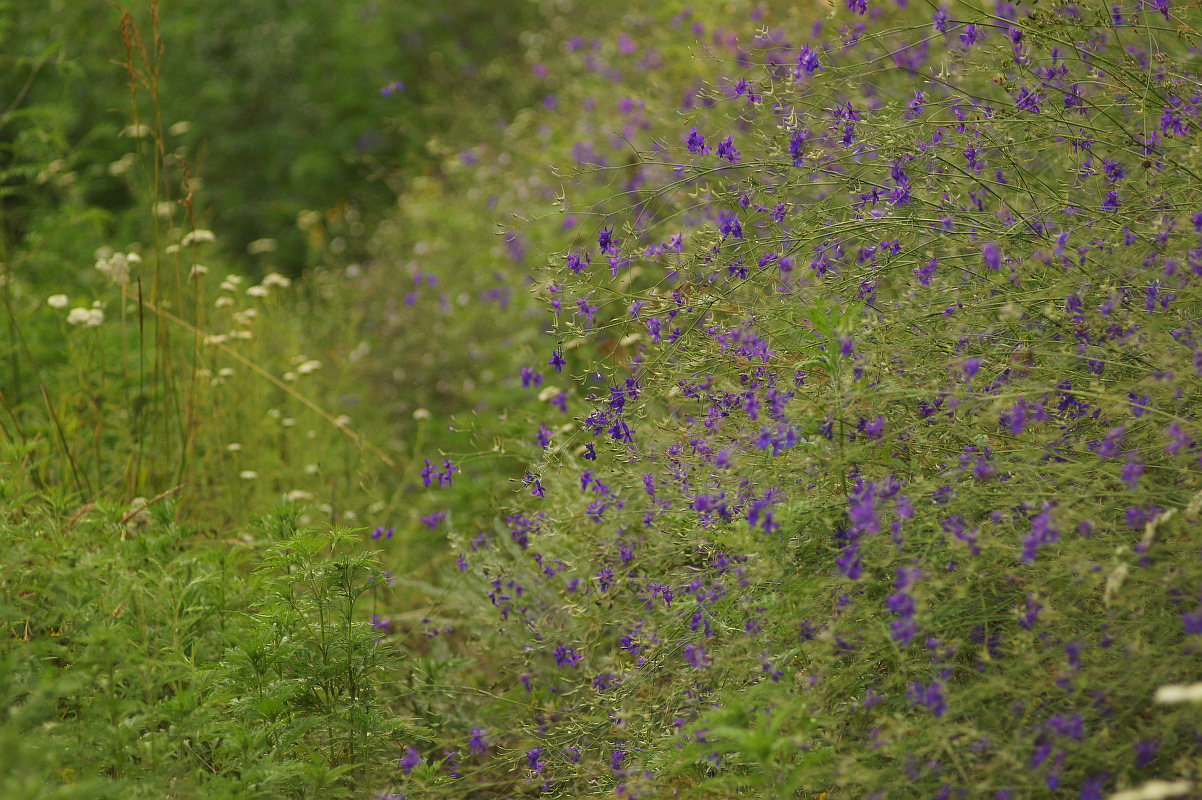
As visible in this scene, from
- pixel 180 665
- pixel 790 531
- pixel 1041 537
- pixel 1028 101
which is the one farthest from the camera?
pixel 1028 101

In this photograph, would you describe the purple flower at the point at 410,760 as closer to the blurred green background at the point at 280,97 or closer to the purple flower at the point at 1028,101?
the purple flower at the point at 1028,101

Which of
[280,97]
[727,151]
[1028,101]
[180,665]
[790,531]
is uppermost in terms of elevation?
[1028,101]

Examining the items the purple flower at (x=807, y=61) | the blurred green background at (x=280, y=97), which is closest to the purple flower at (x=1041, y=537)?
the purple flower at (x=807, y=61)

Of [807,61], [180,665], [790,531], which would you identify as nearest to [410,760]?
[180,665]

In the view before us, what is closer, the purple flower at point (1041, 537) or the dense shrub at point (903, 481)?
the purple flower at point (1041, 537)

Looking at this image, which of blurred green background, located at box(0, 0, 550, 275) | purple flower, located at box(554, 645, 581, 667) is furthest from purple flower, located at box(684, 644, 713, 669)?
blurred green background, located at box(0, 0, 550, 275)

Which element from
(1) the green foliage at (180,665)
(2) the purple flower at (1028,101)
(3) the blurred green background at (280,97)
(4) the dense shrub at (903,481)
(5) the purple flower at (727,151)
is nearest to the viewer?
(4) the dense shrub at (903,481)

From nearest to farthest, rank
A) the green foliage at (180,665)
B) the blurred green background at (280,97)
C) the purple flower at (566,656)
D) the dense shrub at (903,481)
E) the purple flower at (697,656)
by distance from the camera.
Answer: the dense shrub at (903,481)
the green foliage at (180,665)
the purple flower at (697,656)
the purple flower at (566,656)
the blurred green background at (280,97)

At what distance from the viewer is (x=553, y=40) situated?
307 inches

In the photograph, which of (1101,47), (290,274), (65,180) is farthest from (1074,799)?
(290,274)

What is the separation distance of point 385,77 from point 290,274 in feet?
5.92

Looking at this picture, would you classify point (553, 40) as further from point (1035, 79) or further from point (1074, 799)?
point (1074, 799)

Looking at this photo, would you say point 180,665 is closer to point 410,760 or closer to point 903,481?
point 410,760

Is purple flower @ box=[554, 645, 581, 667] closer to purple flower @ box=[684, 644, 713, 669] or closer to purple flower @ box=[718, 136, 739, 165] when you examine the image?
purple flower @ box=[684, 644, 713, 669]
